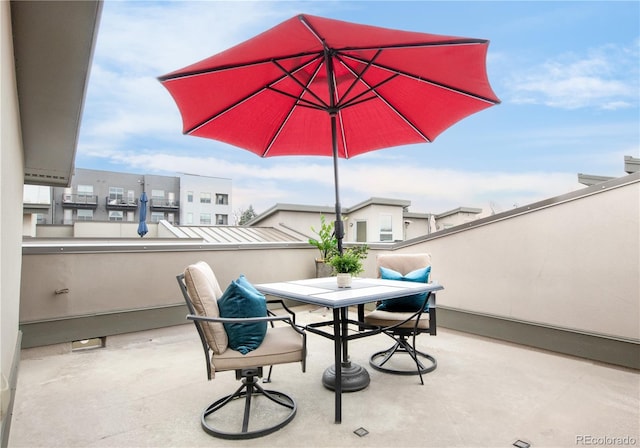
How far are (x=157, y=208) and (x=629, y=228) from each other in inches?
1292

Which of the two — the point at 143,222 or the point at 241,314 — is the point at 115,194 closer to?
the point at 143,222

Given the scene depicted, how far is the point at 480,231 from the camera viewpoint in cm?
450

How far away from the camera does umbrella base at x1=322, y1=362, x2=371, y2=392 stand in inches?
112

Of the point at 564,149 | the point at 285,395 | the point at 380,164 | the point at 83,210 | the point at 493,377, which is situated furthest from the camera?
the point at 83,210

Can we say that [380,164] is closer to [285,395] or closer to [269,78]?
[269,78]

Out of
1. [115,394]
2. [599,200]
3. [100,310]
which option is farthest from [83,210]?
[599,200]

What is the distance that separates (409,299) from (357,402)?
1.25 m

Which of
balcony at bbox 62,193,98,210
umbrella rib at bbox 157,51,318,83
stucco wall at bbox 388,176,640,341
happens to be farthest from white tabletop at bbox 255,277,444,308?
balcony at bbox 62,193,98,210

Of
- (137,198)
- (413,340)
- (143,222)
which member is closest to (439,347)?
A: (413,340)

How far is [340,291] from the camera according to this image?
9.41 ft

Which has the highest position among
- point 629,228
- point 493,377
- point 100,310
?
point 629,228

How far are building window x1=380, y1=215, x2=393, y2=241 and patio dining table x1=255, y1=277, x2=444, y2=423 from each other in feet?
25.8

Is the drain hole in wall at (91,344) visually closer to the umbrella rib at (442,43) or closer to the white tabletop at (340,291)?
the white tabletop at (340,291)

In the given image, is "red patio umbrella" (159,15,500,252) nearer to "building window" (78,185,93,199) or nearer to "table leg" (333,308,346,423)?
"table leg" (333,308,346,423)
